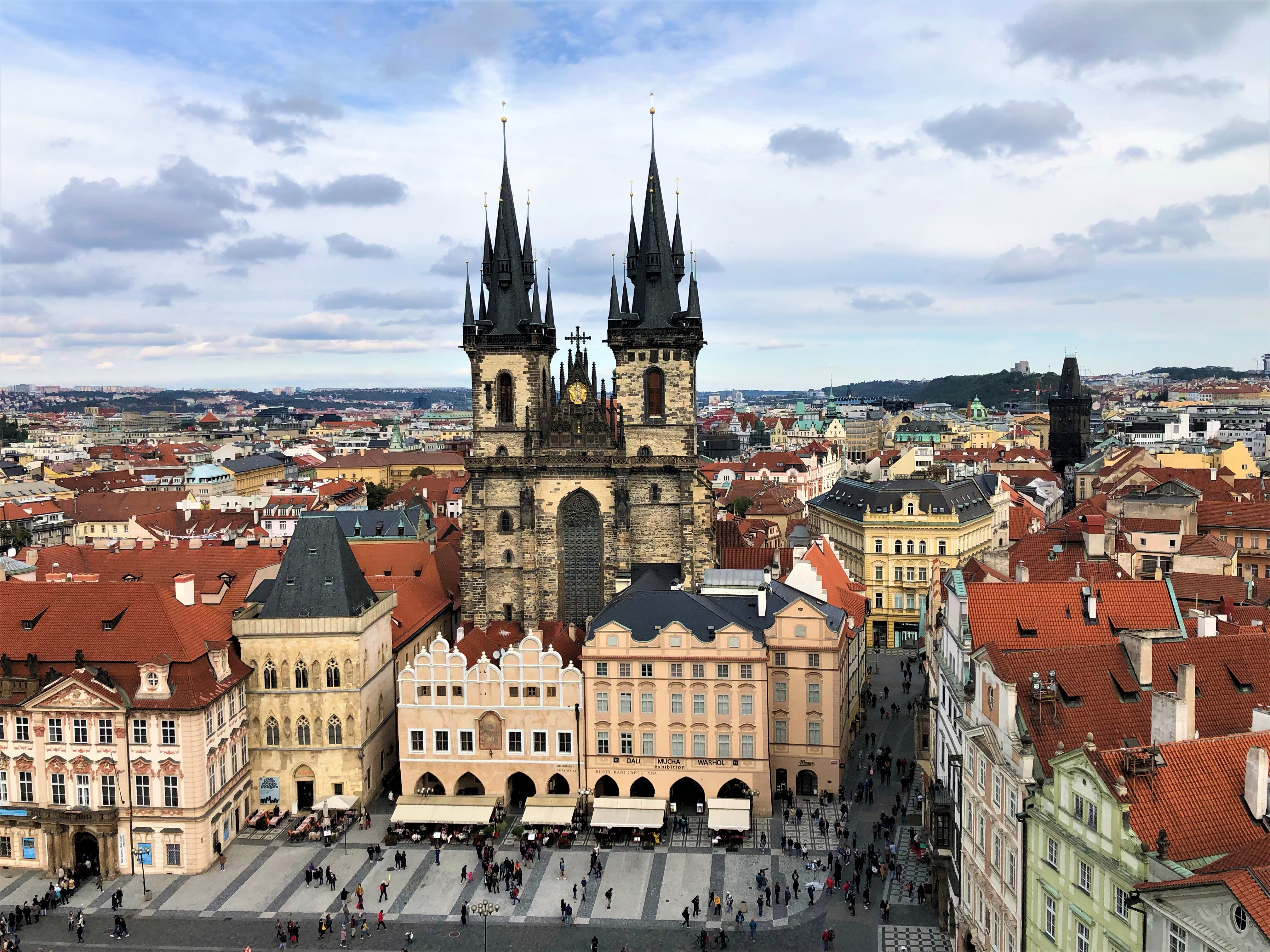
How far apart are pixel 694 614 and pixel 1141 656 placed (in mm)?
26994

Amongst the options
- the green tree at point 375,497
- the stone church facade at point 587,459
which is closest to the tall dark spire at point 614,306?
the stone church facade at point 587,459

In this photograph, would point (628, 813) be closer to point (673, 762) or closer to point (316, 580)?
point (673, 762)

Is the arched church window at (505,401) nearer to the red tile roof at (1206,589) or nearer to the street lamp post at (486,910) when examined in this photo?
the street lamp post at (486,910)

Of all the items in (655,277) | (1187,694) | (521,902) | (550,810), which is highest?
(655,277)

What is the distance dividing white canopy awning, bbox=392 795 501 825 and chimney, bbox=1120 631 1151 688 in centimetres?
3495

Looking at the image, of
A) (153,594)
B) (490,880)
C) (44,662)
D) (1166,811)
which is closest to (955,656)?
(1166,811)

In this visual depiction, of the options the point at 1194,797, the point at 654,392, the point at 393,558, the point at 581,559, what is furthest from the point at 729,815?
the point at 393,558

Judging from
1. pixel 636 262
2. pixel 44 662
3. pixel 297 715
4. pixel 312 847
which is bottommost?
pixel 312 847

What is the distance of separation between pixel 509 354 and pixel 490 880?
Result: 4197 cm

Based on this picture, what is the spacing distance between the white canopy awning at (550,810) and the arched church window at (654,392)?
31.2m

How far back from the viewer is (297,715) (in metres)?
62.2

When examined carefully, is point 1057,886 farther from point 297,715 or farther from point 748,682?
point 297,715

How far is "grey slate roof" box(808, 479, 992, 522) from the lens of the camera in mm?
104312

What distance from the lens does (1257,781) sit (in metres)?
29.9
